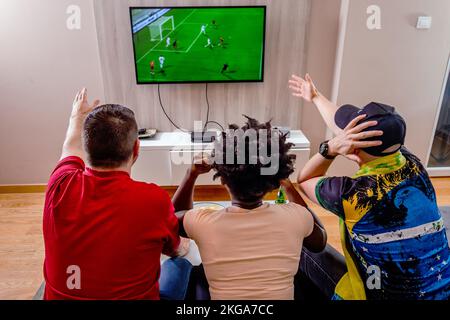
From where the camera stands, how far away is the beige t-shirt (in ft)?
3.05

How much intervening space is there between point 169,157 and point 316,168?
1.73 metres

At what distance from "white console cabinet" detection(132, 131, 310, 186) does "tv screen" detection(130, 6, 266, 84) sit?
49cm

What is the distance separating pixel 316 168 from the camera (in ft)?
4.02

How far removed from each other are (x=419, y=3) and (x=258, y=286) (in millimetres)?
2630

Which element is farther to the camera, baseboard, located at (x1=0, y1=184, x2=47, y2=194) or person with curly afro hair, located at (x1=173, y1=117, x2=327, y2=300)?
baseboard, located at (x1=0, y1=184, x2=47, y2=194)

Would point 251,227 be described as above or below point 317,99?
below

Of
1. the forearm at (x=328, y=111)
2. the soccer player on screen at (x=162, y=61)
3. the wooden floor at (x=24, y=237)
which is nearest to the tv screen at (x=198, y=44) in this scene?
the soccer player on screen at (x=162, y=61)

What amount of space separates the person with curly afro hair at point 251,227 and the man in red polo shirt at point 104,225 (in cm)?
12

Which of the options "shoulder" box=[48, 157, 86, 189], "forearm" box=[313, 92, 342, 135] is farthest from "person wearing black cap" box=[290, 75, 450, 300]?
"shoulder" box=[48, 157, 86, 189]

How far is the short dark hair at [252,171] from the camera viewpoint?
38.7 inches

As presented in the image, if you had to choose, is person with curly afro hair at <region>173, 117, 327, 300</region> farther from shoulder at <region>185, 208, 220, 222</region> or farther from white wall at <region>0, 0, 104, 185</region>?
white wall at <region>0, 0, 104, 185</region>

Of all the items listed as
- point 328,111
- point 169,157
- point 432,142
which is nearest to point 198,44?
point 169,157

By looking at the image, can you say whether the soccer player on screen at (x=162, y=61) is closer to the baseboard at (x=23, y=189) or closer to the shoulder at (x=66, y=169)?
the baseboard at (x=23, y=189)

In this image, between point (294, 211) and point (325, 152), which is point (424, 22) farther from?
point (294, 211)
